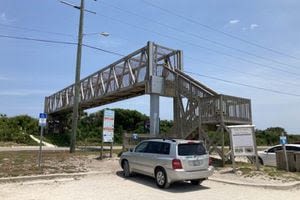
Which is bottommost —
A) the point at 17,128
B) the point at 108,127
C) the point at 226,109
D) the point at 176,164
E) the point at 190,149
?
the point at 176,164

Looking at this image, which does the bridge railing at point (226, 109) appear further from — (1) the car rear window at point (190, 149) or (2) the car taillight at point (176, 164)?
(2) the car taillight at point (176, 164)

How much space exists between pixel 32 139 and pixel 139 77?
23.5m

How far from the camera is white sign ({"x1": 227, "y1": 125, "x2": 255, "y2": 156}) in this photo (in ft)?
51.0

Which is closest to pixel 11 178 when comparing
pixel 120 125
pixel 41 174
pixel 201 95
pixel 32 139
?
pixel 41 174

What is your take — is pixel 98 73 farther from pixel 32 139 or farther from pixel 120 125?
pixel 120 125

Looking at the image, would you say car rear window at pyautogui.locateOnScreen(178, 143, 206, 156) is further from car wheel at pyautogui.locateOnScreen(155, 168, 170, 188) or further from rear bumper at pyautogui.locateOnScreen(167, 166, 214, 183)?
car wheel at pyautogui.locateOnScreen(155, 168, 170, 188)

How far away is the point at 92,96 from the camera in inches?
1352

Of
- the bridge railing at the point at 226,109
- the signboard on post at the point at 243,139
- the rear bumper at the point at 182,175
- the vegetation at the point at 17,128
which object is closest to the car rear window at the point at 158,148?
the rear bumper at the point at 182,175

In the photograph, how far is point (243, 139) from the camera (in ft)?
51.4

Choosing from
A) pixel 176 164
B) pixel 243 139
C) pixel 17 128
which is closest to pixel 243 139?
pixel 243 139

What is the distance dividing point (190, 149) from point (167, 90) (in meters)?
12.2

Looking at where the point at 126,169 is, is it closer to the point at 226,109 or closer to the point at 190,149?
the point at 190,149

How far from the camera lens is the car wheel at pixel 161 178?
11.2m

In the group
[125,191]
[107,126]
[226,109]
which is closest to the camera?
[125,191]
